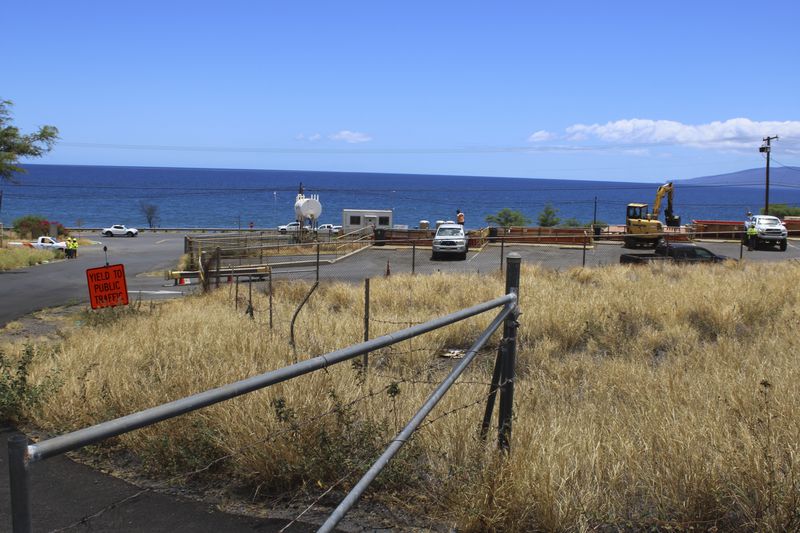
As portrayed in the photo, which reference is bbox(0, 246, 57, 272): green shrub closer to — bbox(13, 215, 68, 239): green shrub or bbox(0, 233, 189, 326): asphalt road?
bbox(0, 233, 189, 326): asphalt road

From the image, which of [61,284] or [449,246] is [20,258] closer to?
[61,284]

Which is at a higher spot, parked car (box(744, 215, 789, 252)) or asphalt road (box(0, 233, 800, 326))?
parked car (box(744, 215, 789, 252))

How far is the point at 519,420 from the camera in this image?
5.61 meters

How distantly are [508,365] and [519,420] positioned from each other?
1.10 metres

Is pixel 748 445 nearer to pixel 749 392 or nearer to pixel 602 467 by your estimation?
pixel 602 467

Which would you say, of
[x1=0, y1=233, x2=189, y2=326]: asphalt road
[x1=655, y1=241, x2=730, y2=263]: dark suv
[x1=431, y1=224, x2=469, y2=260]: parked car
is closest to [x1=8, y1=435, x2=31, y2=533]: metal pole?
[x1=0, y1=233, x2=189, y2=326]: asphalt road

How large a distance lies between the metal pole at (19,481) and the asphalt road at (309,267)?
17767mm

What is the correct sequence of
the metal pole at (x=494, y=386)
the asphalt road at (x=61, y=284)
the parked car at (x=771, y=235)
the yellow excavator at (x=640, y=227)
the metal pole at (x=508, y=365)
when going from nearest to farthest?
the metal pole at (x=508, y=365) → the metal pole at (x=494, y=386) → the asphalt road at (x=61, y=284) → the parked car at (x=771, y=235) → the yellow excavator at (x=640, y=227)

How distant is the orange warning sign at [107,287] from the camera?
1352 cm

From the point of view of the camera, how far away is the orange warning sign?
1352 centimetres

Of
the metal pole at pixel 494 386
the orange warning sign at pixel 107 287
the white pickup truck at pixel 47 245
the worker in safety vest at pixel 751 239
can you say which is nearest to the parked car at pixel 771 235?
the worker in safety vest at pixel 751 239

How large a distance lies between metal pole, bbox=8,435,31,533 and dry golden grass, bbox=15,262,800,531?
1.72 meters

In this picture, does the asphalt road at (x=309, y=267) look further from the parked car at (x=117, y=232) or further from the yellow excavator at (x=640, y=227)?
the parked car at (x=117, y=232)

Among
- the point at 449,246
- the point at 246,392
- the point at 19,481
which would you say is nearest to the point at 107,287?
the point at 246,392
